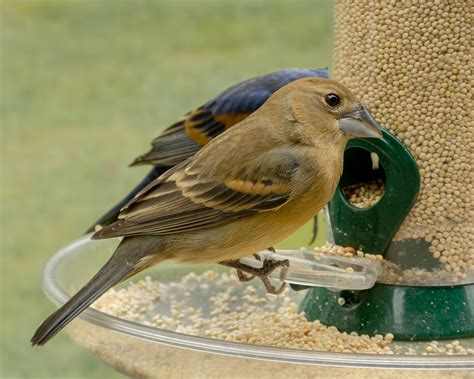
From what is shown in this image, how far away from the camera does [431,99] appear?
11.6ft

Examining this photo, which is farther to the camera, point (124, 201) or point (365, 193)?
point (124, 201)

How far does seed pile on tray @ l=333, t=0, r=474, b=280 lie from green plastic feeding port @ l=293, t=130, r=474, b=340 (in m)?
0.04

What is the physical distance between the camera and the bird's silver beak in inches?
135

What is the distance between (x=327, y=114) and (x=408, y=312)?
712 mm

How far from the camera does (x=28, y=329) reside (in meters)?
8.45

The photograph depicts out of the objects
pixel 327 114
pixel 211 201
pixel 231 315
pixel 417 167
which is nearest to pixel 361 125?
pixel 327 114

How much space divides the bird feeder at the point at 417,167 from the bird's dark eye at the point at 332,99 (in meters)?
0.20

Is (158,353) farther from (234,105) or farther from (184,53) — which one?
(184,53)

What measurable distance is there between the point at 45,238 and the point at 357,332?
6.35m

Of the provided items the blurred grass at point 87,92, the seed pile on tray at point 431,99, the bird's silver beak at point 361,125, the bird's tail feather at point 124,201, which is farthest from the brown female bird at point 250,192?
the blurred grass at point 87,92

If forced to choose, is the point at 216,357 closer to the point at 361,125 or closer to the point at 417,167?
the point at 361,125

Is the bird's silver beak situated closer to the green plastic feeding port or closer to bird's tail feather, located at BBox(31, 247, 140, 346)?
the green plastic feeding port

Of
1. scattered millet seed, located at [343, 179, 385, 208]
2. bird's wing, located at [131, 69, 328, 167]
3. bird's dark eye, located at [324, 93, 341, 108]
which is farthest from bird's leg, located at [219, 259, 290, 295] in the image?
bird's wing, located at [131, 69, 328, 167]

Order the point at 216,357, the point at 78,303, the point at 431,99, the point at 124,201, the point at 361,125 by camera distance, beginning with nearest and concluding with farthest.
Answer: the point at 216,357 → the point at 78,303 → the point at 361,125 → the point at 431,99 → the point at 124,201
